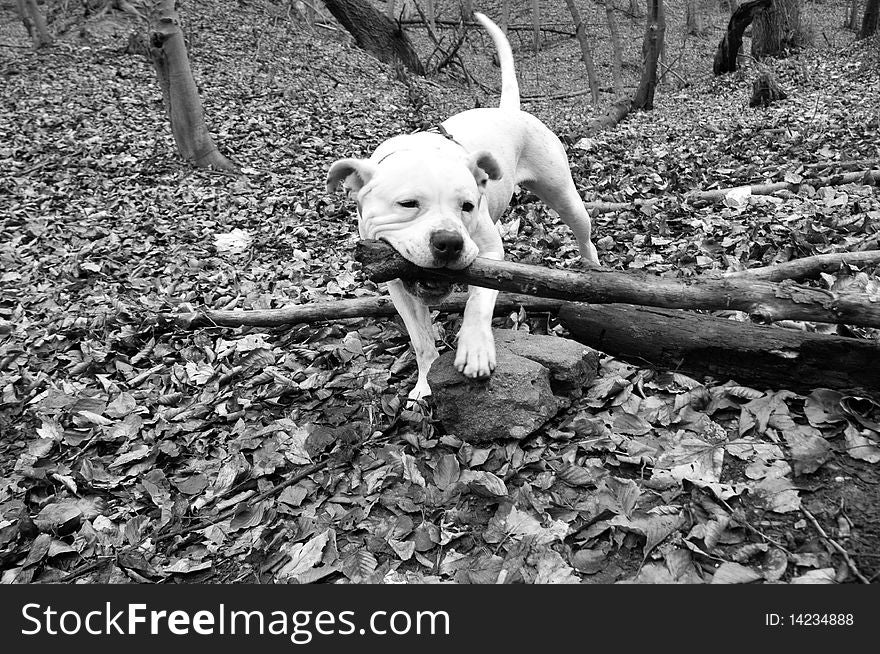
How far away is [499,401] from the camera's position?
2.91m

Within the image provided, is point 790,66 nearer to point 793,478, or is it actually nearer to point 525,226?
point 525,226

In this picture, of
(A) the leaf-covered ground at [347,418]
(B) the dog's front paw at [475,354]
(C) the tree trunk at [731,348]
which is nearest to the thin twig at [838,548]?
(A) the leaf-covered ground at [347,418]

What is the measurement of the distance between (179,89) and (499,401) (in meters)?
7.85

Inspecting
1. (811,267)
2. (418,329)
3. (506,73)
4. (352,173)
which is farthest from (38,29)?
(811,267)

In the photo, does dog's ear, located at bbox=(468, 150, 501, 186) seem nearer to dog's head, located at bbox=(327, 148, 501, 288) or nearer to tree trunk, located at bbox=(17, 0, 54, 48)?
dog's head, located at bbox=(327, 148, 501, 288)

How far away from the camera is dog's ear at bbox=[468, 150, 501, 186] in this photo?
326cm

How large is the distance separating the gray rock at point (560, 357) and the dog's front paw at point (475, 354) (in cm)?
20

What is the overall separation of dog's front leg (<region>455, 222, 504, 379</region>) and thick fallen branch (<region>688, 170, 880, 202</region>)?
10.7 feet

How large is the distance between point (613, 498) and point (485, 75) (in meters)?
20.9

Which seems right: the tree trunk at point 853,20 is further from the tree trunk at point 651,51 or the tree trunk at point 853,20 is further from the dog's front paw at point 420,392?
the dog's front paw at point 420,392

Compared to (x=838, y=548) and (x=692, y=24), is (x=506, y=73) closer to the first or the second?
(x=838, y=548)

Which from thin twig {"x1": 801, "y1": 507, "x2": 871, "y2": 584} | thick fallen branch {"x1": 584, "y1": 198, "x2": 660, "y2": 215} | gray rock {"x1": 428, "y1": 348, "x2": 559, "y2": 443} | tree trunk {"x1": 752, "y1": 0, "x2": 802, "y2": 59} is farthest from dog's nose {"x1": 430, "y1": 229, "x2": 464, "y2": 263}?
tree trunk {"x1": 752, "y1": 0, "x2": 802, "y2": 59}

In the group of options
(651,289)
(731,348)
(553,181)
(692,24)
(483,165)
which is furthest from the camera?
(692,24)

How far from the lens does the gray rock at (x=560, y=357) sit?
Result: 304 centimetres
